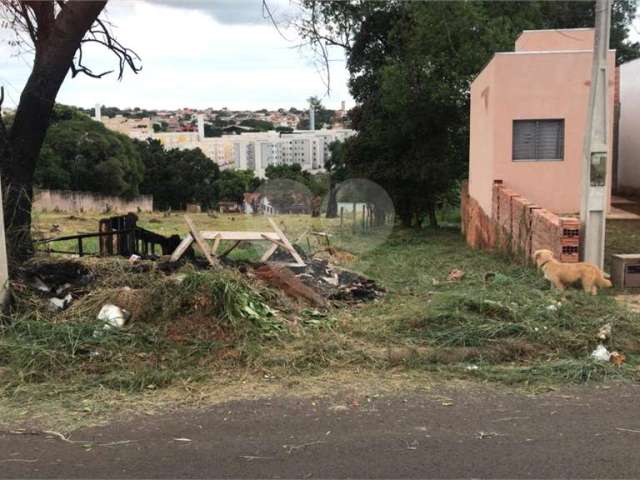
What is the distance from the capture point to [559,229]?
335 inches

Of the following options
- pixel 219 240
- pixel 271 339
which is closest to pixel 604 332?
pixel 271 339

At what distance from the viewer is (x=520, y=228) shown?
10.8 meters

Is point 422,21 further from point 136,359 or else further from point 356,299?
point 136,359

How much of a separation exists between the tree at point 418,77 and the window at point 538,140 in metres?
4.82

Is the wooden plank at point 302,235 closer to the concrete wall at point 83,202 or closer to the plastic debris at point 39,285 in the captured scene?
the plastic debris at point 39,285

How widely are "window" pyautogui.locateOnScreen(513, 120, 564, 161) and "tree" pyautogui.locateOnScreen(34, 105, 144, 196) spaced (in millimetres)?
36999

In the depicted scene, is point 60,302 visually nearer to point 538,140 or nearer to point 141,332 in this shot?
point 141,332

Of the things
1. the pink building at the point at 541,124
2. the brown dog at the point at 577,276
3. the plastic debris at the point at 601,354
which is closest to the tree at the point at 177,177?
the pink building at the point at 541,124

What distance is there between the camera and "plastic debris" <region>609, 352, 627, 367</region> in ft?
17.5

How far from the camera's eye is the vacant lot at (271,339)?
5129 mm

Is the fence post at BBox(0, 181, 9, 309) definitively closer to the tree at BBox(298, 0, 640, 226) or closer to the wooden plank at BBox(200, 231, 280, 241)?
the wooden plank at BBox(200, 231, 280, 241)

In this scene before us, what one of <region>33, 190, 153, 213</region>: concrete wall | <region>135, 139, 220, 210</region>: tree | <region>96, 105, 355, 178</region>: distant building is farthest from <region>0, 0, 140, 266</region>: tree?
<region>135, 139, 220, 210</region>: tree

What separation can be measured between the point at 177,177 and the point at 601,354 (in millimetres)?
54288

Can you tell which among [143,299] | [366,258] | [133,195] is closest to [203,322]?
[143,299]
